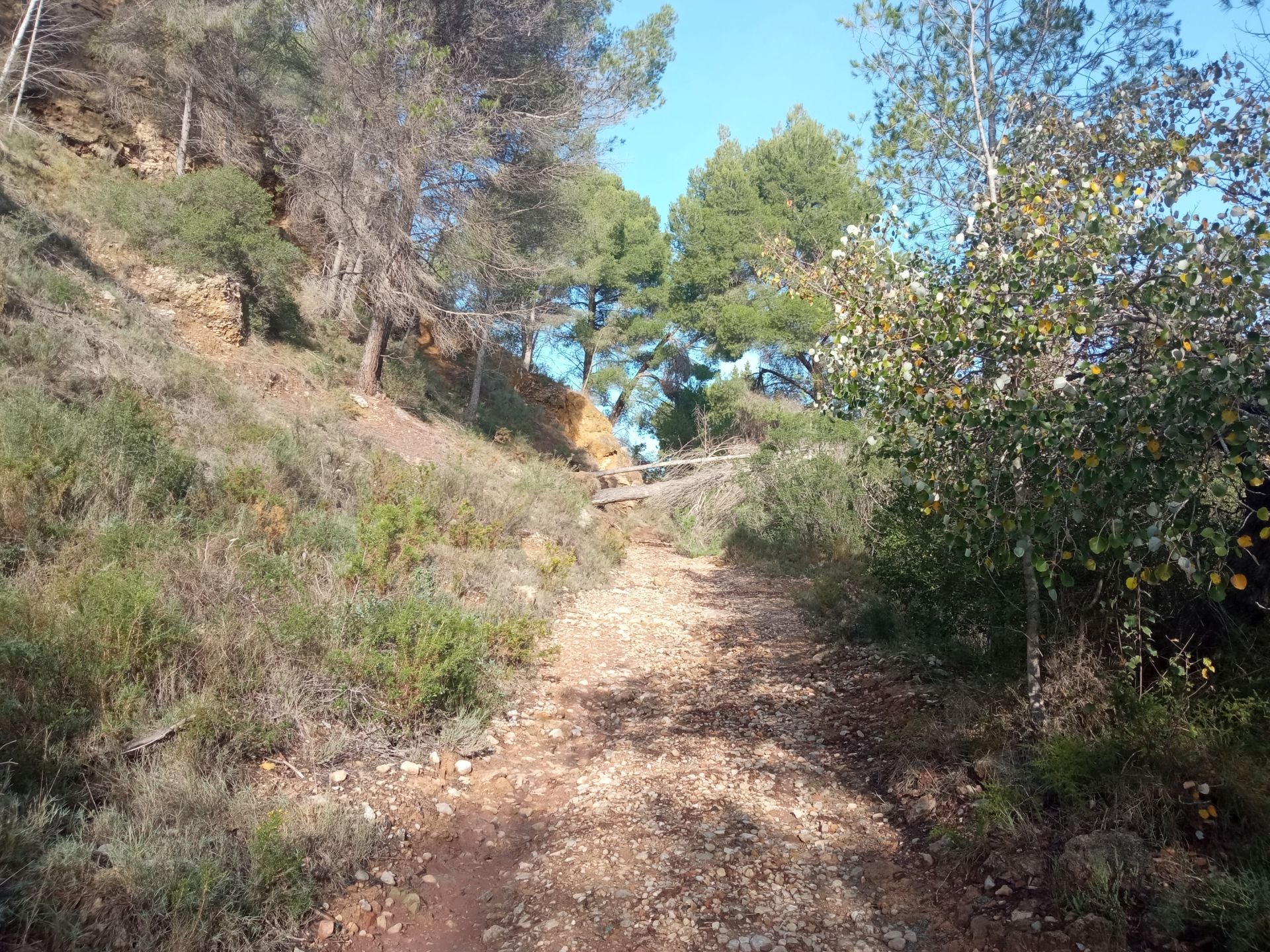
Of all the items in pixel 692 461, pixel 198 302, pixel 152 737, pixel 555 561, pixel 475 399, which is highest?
pixel 198 302

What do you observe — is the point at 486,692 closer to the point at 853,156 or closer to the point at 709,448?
the point at 853,156

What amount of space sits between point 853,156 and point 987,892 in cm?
502

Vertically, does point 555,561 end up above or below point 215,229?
below

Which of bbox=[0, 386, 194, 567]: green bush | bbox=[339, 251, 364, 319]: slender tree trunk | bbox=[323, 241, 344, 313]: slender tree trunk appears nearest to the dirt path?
bbox=[0, 386, 194, 567]: green bush

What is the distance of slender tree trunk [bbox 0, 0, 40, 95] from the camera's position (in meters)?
11.8

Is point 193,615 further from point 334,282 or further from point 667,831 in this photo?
point 334,282

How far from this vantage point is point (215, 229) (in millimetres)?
11031

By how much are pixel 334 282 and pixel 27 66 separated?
5.92m

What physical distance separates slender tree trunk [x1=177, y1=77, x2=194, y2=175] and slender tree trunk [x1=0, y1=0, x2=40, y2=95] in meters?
2.33

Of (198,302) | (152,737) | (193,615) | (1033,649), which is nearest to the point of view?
(152,737)

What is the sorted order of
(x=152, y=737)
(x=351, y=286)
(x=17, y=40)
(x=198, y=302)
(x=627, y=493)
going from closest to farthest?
1. (x=152, y=737)
2. (x=198, y=302)
3. (x=17, y=40)
4. (x=351, y=286)
5. (x=627, y=493)

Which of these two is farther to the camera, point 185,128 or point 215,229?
point 185,128

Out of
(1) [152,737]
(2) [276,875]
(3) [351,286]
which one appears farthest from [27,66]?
(2) [276,875]

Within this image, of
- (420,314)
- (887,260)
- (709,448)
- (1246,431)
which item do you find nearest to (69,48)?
(420,314)
